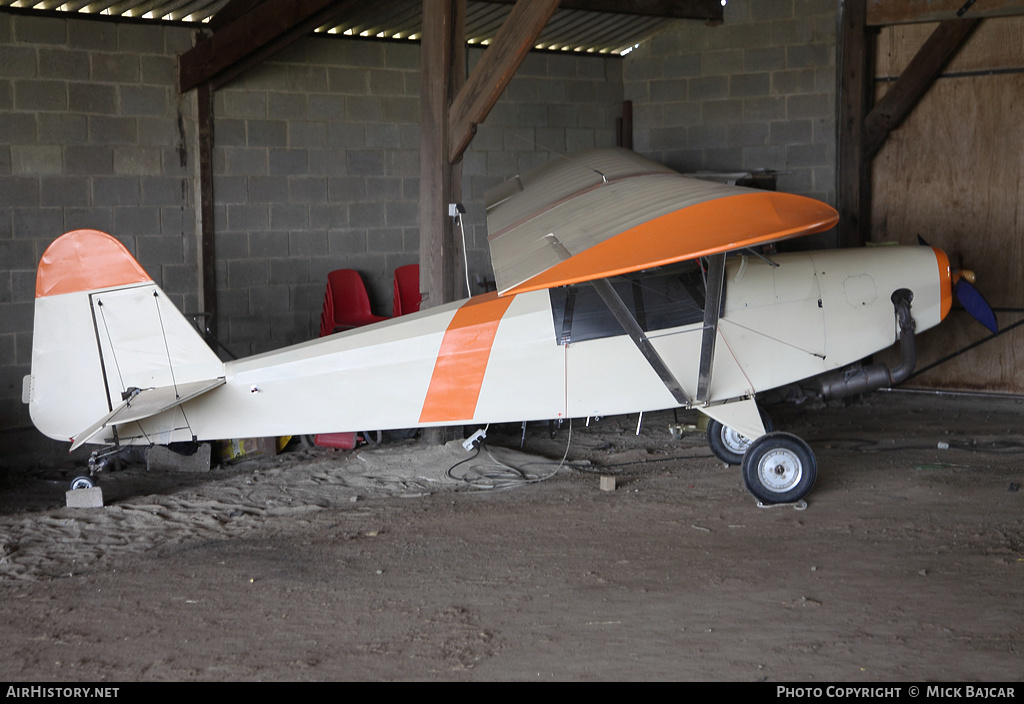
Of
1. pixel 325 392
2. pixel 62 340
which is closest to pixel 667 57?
pixel 325 392

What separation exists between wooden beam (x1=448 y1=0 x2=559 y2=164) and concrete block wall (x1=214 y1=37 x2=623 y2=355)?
234cm

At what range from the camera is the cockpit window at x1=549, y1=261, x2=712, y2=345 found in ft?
19.7

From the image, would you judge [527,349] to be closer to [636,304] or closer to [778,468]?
[636,304]

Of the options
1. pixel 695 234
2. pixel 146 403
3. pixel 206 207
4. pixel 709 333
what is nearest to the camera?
pixel 695 234

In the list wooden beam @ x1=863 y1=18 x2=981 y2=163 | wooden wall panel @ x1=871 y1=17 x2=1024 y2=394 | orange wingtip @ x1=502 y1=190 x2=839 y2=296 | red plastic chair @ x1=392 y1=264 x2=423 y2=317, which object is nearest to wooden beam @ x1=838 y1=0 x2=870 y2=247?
wooden beam @ x1=863 y1=18 x2=981 y2=163

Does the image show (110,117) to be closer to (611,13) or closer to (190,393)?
(190,393)

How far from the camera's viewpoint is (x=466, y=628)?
4.21 metres

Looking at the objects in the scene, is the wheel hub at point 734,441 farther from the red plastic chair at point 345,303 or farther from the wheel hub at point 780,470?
the red plastic chair at point 345,303

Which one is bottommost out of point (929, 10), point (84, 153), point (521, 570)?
point (521, 570)

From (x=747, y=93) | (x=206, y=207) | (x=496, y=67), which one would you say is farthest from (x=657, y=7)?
(x=206, y=207)

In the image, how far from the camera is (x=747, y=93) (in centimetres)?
1029

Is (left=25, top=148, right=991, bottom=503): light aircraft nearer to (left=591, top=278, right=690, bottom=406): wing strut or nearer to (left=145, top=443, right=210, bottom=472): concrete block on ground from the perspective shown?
(left=591, top=278, right=690, bottom=406): wing strut

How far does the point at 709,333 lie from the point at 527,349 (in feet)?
3.83

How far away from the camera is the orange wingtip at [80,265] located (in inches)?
221
